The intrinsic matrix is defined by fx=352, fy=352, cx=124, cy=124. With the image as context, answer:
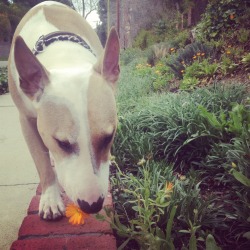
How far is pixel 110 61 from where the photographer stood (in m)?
1.83

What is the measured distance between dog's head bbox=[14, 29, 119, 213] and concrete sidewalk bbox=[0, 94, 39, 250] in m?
0.64

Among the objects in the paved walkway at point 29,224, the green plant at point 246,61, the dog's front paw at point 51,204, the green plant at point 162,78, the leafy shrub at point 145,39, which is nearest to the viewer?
the paved walkway at point 29,224

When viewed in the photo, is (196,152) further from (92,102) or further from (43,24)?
(43,24)

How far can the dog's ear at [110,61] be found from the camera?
173 centimetres

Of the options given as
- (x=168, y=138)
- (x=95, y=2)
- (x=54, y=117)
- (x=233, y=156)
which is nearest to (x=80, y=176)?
(x=54, y=117)

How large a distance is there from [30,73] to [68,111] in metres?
0.35

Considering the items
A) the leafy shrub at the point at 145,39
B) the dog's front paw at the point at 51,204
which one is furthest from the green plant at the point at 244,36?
the leafy shrub at the point at 145,39

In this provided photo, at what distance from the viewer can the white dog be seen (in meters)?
1.48

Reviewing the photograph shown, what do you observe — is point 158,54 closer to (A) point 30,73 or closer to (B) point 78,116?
(A) point 30,73

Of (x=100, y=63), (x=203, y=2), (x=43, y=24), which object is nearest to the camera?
(x=100, y=63)

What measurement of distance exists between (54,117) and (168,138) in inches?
48.2

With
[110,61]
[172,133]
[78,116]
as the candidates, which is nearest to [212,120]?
[172,133]

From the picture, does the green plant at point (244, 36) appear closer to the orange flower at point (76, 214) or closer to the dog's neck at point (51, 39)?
the dog's neck at point (51, 39)

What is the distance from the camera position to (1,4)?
69.1 feet
